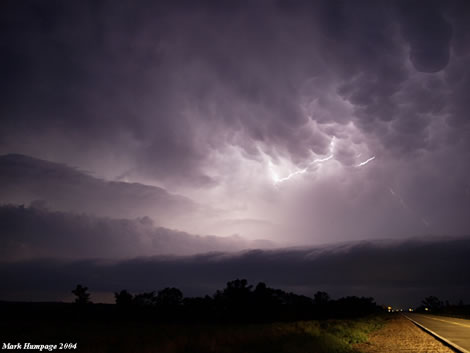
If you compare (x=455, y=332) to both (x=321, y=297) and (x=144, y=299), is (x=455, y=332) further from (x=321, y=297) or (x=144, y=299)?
(x=321, y=297)

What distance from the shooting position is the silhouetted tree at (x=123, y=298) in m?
102

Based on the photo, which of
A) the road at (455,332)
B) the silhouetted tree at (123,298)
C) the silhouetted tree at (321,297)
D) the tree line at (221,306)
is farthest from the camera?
the silhouetted tree at (321,297)

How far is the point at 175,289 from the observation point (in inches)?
5054

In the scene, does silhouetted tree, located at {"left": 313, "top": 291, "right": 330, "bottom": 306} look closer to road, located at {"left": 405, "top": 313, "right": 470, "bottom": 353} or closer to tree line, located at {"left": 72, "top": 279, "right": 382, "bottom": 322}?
tree line, located at {"left": 72, "top": 279, "right": 382, "bottom": 322}

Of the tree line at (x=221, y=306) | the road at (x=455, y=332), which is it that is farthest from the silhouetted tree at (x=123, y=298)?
the road at (x=455, y=332)

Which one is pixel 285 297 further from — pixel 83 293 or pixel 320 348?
pixel 320 348

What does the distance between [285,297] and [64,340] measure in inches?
5544

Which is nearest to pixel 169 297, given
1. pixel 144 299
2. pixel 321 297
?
pixel 144 299

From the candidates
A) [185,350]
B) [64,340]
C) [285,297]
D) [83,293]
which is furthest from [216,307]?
[185,350]

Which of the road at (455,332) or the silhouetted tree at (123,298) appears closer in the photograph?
the road at (455,332)

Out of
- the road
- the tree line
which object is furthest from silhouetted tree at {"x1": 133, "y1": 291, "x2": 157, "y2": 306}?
the road

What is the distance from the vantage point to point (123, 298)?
10431 cm

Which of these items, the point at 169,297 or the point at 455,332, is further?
the point at 169,297

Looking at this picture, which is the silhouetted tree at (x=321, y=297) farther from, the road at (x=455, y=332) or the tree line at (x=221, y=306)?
the road at (x=455, y=332)
